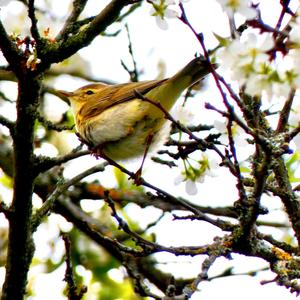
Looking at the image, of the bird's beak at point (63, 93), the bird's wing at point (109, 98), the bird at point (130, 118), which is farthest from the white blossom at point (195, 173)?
the bird's beak at point (63, 93)

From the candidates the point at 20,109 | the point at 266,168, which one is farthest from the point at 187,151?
the point at 266,168

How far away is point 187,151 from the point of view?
3.93 metres

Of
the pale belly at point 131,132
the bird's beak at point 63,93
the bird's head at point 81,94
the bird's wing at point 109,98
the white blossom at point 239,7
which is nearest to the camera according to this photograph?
the white blossom at point 239,7

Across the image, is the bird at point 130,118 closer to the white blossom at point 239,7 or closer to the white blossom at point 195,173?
the white blossom at point 195,173

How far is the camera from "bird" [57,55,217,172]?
447cm

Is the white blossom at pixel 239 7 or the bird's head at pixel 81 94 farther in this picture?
the bird's head at pixel 81 94

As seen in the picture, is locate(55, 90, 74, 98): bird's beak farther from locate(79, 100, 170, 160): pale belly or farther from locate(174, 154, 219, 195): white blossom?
locate(174, 154, 219, 195): white blossom

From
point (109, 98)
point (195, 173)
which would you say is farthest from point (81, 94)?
point (195, 173)

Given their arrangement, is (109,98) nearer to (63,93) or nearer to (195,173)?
(63,93)

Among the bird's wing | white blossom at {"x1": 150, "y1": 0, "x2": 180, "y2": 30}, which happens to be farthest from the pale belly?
white blossom at {"x1": 150, "y1": 0, "x2": 180, "y2": 30}

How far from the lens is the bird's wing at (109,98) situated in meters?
4.89

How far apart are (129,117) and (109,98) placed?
19.8 inches

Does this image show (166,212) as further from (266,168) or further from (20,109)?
(266,168)

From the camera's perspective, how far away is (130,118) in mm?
4730
